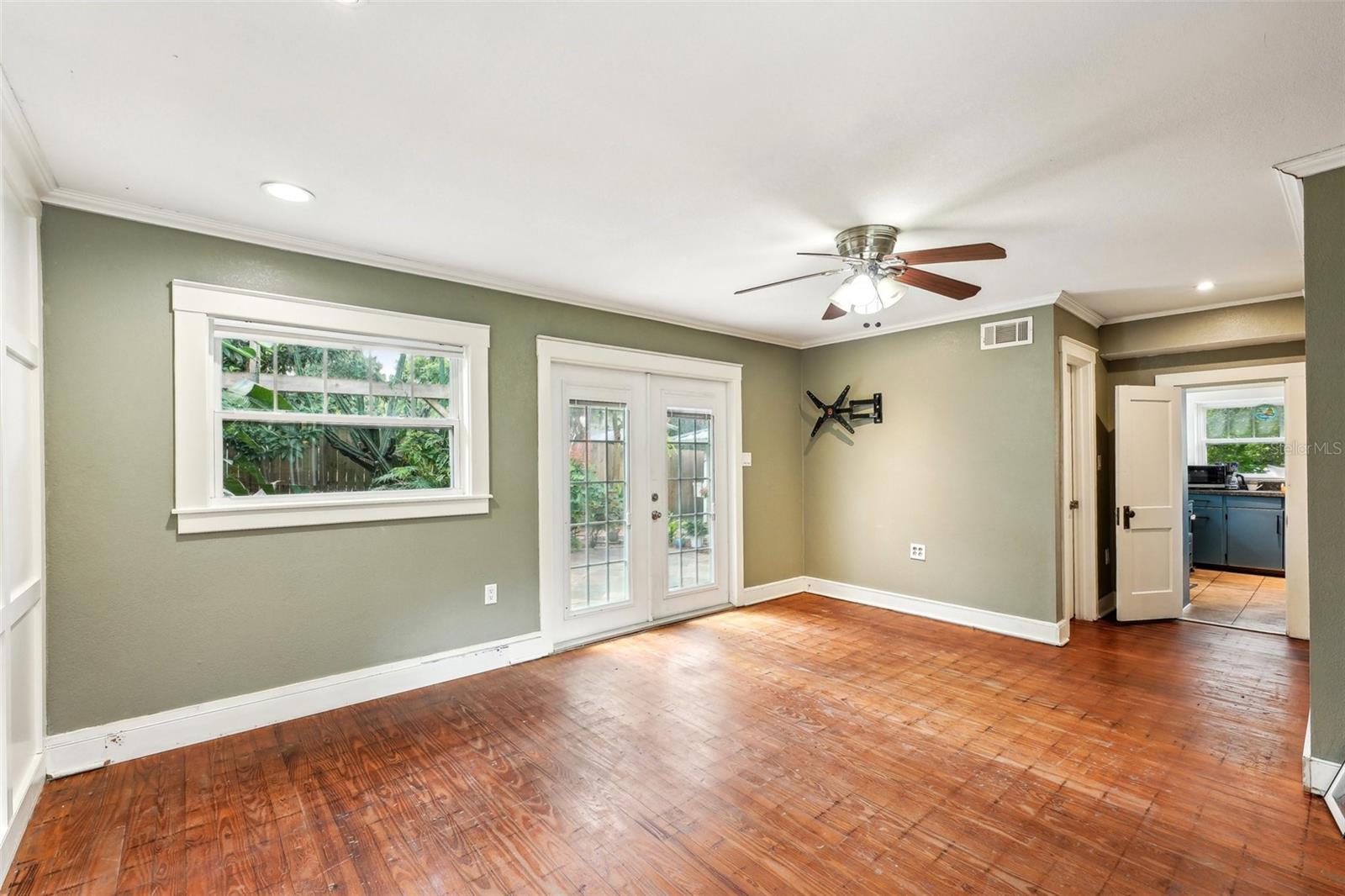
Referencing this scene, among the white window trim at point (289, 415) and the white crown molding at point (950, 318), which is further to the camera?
the white crown molding at point (950, 318)

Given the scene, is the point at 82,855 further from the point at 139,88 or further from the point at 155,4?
the point at 155,4

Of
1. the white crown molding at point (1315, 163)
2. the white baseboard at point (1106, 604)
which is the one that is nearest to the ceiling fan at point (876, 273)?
the white crown molding at point (1315, 163)

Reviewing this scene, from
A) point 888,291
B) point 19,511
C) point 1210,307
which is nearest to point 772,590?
point 888,291

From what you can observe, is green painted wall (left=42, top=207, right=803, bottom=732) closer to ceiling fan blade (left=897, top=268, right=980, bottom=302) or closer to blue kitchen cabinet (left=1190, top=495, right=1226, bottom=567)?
ceiling fan blade (left=897, top=268, right=980, bottom=302)

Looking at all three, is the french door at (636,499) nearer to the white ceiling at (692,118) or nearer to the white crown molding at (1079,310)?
the white ceiling at (692,118)

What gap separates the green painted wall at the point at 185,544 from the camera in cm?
255

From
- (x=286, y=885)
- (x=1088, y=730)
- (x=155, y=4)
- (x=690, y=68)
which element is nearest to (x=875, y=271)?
(x=690, y=68)

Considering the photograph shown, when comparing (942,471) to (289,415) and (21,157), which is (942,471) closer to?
(289,415)

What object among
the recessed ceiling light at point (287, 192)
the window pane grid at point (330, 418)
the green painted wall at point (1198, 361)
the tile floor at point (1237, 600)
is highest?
the recessed ceiling light at point (287, 192)

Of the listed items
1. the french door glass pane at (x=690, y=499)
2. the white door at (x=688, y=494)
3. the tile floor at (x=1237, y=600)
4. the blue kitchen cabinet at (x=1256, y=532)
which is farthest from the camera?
the blue kitchen cabinet at (x=1256, y=532)

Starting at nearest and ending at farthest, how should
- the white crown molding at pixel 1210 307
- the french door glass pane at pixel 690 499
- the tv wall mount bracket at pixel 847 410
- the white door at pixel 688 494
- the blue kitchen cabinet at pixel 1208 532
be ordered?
the white crown molding at pixel 1210 307, the white door at pixel 688 494, the french door glass pane at pixel 690 499, the tv wall mount bracket at pixel 847 410, the blue kitchen cabinet at pixel 1208 532

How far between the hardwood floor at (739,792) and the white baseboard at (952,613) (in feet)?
1.79

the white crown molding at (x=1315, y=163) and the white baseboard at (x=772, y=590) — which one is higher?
the white crown molding at (x=1315, y=163)

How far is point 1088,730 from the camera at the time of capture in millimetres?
2877
